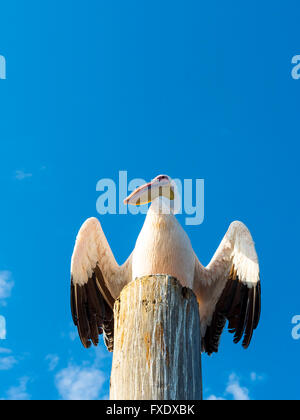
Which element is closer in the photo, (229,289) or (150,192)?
(229,289)

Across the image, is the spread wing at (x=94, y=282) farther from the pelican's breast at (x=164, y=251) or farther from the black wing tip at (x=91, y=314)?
the pelican's breast at (x=164, y=251)

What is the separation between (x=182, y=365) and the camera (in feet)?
12.2

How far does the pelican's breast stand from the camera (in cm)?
597

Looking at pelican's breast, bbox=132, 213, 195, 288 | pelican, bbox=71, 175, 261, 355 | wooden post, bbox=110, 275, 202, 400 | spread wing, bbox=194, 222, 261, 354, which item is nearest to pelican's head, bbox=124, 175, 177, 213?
pelican, bbox=71, 175, 261, 355

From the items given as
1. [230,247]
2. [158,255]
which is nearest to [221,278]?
[230,247]

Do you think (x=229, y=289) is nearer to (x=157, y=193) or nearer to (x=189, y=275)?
(x=189, y=275)

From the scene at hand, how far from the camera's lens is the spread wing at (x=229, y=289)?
6484mm

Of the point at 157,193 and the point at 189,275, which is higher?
the point at 157,193

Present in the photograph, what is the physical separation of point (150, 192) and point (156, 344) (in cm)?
328

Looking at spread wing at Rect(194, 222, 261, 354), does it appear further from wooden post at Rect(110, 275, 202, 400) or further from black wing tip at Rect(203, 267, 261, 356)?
wooden post at Rect(110, 275, 202, 400)

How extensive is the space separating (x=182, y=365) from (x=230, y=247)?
316 centimetres

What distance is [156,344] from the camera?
3.76 m

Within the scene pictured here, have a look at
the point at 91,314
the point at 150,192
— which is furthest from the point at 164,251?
the point at 91,314
